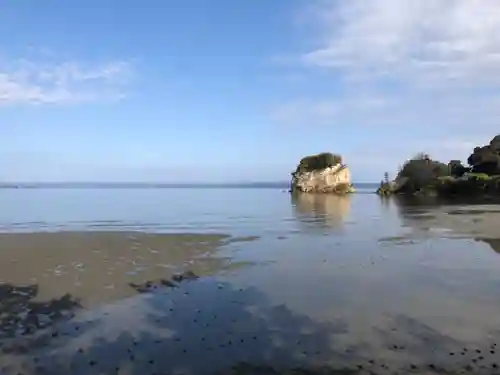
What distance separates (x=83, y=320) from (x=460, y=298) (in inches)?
416

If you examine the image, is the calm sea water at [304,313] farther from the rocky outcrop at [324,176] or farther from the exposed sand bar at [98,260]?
the rocky outcrop at [324,176]

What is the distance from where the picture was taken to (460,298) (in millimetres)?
→ 15430

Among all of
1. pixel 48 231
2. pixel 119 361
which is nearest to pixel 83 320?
pixel 119 361

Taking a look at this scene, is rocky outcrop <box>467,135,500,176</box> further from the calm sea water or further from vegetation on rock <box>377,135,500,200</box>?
the calm sea water

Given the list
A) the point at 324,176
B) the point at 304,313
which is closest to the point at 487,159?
the point at 324,176

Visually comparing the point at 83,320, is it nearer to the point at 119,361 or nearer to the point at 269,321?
the point at 119,361

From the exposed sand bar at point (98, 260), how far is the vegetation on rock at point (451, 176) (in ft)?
264

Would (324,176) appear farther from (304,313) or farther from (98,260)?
(304,313)

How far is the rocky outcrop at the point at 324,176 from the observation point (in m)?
136

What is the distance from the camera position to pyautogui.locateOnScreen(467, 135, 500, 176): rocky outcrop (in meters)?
105

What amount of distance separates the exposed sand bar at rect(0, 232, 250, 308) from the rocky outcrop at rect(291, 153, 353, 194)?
106 meters

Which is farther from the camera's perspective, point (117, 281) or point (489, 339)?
point (117, 281)

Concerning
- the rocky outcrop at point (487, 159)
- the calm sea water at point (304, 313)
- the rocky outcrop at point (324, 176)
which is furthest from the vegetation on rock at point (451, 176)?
the calm sea water at point (304, 313)

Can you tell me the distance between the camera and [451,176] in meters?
116
